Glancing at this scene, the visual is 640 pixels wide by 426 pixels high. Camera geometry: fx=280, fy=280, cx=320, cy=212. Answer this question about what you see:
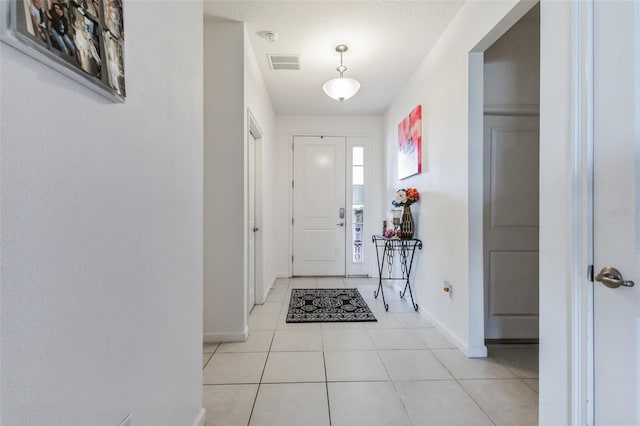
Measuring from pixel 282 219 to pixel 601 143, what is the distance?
4007mm

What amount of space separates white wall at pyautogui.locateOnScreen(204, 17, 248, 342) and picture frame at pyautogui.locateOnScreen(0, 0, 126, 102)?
1632 millimetres

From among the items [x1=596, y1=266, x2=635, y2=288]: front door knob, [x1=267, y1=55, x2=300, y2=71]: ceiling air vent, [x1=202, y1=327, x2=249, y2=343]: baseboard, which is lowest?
[x1=202, y1=327, x2=249, y2=343]: baseboard

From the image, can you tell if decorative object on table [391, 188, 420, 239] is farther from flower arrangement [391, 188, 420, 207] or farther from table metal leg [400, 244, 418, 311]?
table metal leg [400, 244, 418, 311]

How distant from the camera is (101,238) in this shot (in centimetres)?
71

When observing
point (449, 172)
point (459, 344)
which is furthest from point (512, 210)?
point (459, 344)

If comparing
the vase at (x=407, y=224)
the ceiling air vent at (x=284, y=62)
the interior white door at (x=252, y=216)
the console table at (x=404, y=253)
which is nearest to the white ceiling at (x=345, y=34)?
the ceiling air vent at (x=284, y=62)

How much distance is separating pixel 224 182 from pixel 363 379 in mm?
1833

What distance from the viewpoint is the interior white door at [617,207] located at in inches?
37.0

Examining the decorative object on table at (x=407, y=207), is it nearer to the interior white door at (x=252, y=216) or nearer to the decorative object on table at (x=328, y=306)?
the decorative object on table at (x=328, y=306)

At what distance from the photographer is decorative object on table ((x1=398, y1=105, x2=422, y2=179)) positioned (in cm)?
301

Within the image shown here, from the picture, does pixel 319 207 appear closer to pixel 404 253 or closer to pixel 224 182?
pixel 404 253

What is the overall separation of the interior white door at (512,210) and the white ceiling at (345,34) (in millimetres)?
997

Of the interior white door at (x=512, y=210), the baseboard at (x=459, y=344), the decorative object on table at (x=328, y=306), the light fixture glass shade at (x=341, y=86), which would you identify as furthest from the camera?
the decorative object on table at (x=328, y=306)

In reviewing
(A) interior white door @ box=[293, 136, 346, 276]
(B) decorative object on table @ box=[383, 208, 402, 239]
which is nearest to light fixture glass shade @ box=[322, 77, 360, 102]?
(B) decorative object on table @ box=[383, 208, 402, 239]
